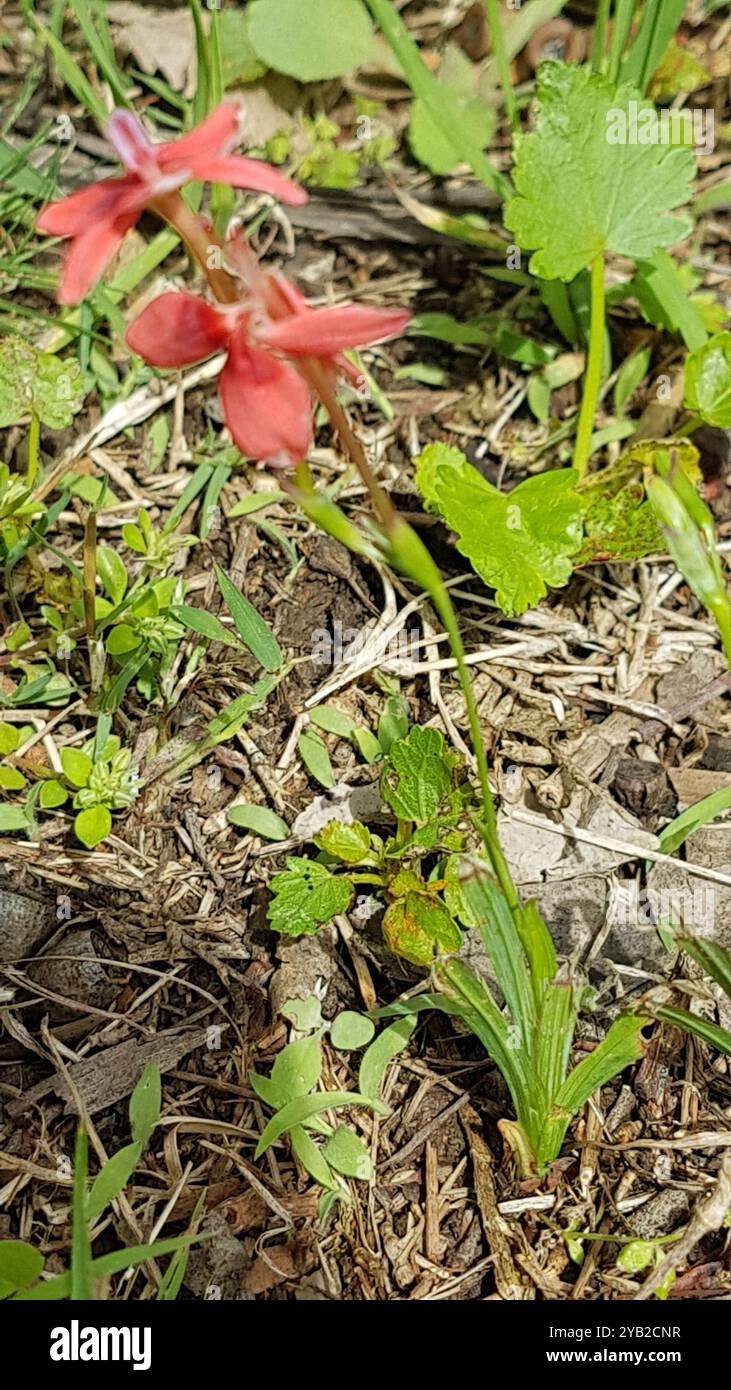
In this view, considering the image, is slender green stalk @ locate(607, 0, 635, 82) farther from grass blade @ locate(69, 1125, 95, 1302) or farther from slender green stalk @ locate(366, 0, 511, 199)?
grass blade @ locate(69, 1125, 95, 1302)

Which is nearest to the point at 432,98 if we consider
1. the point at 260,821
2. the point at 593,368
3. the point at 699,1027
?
the point at 593,368

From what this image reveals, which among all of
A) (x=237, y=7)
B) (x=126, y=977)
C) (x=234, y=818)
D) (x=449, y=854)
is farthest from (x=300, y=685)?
(x=237, y=7)

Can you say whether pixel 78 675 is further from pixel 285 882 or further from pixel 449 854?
pixel 449 854

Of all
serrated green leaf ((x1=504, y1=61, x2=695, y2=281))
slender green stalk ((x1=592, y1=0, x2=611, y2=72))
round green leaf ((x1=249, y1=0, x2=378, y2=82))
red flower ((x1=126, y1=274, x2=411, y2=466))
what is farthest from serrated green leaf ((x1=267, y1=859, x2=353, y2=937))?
round green leaf ((x1=249, y1=0, x2=378, y2=82))

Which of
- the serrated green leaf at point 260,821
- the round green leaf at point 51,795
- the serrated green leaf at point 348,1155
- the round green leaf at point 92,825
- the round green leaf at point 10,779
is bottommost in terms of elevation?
the serrated green leaf at point 348,1155

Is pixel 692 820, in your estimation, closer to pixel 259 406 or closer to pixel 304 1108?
pixel 304 1108

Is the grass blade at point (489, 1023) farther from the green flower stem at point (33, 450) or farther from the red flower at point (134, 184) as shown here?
the green flower stem at point (33, 450)

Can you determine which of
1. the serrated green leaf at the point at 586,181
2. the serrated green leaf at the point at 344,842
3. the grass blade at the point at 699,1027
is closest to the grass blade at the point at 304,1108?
the serrated green leaf at the point at 344,842
